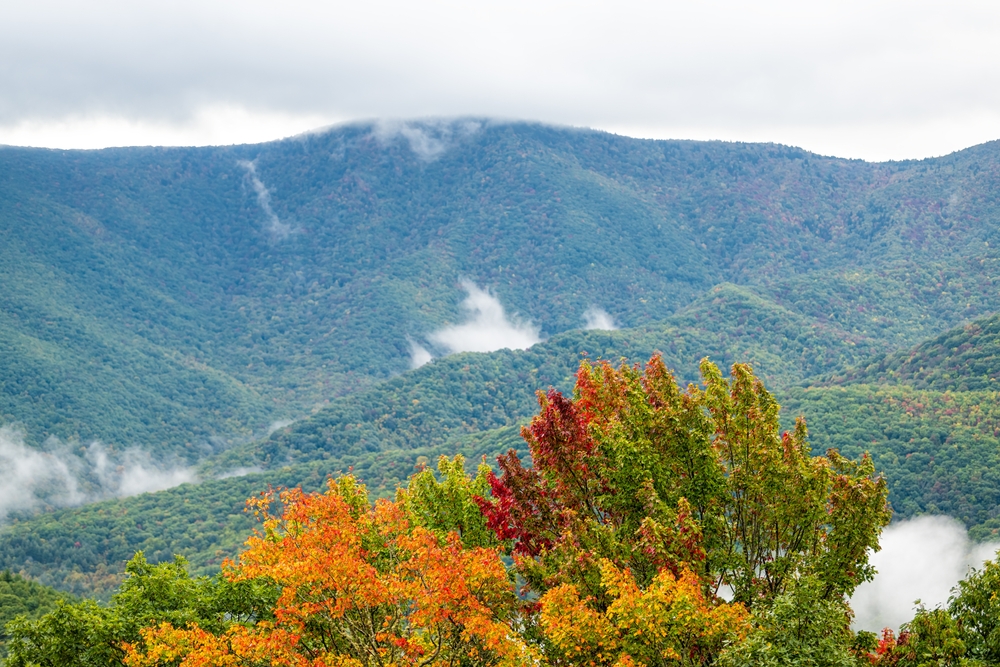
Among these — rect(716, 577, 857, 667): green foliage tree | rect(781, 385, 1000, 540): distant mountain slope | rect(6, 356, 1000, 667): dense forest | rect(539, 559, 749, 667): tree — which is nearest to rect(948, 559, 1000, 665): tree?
rect(6, 356, 1000, 667): dense forest

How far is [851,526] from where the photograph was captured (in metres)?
19.8

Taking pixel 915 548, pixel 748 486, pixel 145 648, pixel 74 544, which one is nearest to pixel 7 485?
pixel 74 544

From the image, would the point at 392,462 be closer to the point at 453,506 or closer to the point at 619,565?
the point at 453,506

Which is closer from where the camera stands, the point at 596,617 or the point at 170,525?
the point at 596,617

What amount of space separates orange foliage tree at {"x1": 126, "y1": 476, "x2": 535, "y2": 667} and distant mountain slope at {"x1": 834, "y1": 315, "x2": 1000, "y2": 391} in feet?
345

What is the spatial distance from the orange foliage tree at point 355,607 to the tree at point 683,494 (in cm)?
194

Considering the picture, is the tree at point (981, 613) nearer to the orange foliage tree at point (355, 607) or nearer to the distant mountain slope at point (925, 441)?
the orange foliage tree at point (355, 607)

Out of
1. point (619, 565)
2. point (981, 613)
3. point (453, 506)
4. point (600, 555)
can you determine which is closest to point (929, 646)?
point (981, 613)

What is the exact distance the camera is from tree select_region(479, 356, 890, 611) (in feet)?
65.4

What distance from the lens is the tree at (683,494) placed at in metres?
19.9

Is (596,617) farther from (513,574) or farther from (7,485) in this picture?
(7,485)

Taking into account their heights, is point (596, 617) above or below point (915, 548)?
above

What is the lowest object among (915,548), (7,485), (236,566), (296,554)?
(7,485)

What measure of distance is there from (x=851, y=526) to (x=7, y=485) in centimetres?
20568
